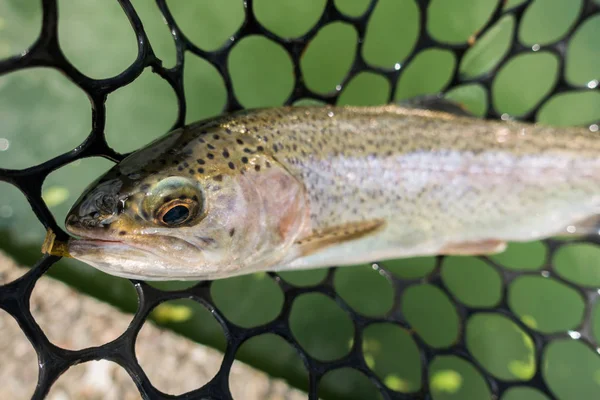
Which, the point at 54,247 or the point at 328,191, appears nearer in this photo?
the point at 54,247

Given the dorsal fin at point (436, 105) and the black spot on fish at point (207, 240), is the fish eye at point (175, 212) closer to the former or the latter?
the black spot on fish at point (207, 240)

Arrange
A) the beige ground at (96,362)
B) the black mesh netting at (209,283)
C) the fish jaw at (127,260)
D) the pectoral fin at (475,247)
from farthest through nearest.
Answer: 1. the beige ground at (96,362)
2. the pectoral fin at (475,247)
3. the black mesh netting at (209,283)
4. the fish jaw at (127,260)

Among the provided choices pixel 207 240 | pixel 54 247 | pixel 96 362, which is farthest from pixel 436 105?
pixel 96 362

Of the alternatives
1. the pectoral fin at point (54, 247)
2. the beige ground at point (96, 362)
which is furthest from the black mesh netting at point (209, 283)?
the beige ground at point (96, 362)

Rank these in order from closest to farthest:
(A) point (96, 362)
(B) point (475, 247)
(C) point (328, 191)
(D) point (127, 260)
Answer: (D) point (127, 260) → (C) point (328, 191) → (B) point (475, 247) → (A) point (96, 362)

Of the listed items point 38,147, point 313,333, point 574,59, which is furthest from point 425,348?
point 38,147

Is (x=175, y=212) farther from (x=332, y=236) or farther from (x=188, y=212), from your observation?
(x=332, y=236)

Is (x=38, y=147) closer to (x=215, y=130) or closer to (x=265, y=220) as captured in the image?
(x=215, y=130)
